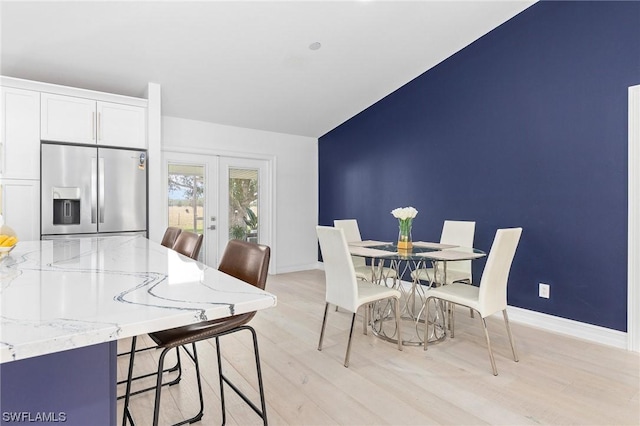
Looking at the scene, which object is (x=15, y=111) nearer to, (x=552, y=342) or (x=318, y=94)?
(x=318, y=94)

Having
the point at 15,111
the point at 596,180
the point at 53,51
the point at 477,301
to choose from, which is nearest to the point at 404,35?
the point at 596,180

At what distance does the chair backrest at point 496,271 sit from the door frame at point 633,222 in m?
1.12

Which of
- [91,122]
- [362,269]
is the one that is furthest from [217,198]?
[362,269]

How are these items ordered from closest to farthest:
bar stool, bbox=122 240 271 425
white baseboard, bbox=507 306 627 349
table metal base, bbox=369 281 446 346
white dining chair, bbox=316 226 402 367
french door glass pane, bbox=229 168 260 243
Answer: bar stool, bbox=122 240 271 425 < white dining chair, bbox=316 226 402 367 < white baseboard, bbox=507 306 627 349 < table metal base, bbox=369 281 446 346 < french door glass pane, bbox=229 168 260 243

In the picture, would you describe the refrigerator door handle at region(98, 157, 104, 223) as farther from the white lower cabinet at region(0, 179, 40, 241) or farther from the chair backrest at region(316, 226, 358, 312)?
the chair backrest at region(316, 226, 358, 312)

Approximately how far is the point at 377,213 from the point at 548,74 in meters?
2.54

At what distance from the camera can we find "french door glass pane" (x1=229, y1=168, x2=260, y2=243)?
541cm

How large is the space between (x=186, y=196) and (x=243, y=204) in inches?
35.3

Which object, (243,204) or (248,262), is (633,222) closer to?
(248,262)

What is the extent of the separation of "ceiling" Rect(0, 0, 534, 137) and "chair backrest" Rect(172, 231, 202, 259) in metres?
2.00

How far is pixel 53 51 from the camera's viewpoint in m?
3.12

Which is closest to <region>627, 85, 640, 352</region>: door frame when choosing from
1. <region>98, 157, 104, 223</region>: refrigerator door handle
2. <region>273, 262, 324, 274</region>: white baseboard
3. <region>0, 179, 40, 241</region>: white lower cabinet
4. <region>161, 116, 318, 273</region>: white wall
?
<region>273, 262, 324, 274</region>: white baseboard

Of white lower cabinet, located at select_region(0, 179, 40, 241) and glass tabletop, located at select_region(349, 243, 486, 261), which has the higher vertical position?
white lower cabinet, located at select_region(0, 179, 40, 241)

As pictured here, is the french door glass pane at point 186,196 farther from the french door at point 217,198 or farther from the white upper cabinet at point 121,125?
the white upper cabinet at point 121,125
